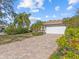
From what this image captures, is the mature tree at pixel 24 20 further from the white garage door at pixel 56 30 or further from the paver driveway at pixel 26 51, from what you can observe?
the paver driveway at pixel 26 51

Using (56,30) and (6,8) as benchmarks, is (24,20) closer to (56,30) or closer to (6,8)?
(56,30)

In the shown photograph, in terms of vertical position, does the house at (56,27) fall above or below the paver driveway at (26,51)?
above

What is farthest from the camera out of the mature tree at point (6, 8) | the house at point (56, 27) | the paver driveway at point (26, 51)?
the house at point (56, 27)

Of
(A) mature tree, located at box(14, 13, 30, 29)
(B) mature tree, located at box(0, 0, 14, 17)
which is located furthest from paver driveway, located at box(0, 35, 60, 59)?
(A) mature tree, located at box(14, 13, 30, 29)

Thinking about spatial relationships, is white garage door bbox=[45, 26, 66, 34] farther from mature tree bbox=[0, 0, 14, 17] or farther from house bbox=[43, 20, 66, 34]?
mature tree bbox=[0, 0, 14, 17]

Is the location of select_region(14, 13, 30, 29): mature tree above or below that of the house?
above

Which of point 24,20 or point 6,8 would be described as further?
point 24,20

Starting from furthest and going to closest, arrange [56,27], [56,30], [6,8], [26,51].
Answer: [56,27] < [56,30] < [6,8] < [26,51]

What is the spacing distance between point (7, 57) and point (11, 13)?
14859 mm

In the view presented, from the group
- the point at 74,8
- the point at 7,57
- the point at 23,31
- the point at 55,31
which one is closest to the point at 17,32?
the point at 23,31

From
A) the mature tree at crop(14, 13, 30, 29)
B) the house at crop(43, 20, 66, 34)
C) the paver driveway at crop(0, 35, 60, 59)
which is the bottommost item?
the paver driveway at crop(0, 35, 60, 59)

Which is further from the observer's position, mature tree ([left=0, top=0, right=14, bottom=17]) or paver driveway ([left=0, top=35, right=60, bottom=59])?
mature tree ([left=0, top=0, right=14, bottom=17])

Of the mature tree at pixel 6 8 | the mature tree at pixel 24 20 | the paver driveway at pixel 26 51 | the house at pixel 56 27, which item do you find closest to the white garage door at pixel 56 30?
the house at pixel 56 27

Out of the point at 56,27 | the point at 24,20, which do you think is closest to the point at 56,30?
the point at 56,27
